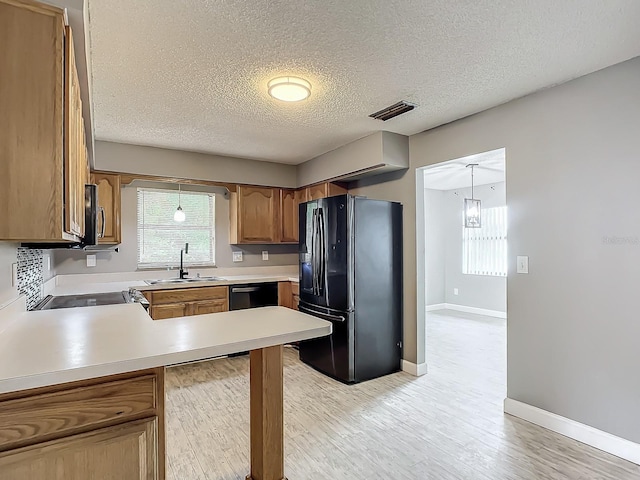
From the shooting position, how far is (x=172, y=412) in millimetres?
2773

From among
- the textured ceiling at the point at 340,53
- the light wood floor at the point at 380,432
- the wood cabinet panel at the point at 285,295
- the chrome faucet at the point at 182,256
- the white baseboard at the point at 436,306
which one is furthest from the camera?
the white baseboard at the point at 436,306

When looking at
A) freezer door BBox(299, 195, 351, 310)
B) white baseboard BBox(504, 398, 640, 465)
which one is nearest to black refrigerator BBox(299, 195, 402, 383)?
freezer door BBox(299, 195, 351, 310)

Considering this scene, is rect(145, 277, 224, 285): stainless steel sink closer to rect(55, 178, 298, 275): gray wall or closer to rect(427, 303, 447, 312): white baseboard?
rect(55, 178, 298, 275): gray wall

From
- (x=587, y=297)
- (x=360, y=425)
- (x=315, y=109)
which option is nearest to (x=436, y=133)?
(x=315, y=109)

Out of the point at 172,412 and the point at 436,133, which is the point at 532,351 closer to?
the point at 436,133

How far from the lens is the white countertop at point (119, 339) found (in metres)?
1.13

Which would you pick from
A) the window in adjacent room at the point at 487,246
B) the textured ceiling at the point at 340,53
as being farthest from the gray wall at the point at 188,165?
the window in adjacent room at the point at 487,246

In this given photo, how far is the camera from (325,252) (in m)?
3.58

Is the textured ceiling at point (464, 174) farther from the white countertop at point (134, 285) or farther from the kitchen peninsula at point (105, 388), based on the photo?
the kitchen peninsula at point (105, 388)

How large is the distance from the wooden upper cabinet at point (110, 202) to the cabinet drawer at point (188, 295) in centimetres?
78

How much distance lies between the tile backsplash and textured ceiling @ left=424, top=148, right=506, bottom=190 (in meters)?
3.85

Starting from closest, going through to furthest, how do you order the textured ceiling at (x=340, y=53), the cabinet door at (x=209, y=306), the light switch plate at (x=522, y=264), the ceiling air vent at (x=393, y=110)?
the textured ceiling at (x=340, y=53) → the light switch plate at (x=522, y=264) → the ceiling air vent at (x=393, y=110) → the cabinet door at (x=209, y=306)

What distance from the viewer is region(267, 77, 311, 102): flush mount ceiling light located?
238cm

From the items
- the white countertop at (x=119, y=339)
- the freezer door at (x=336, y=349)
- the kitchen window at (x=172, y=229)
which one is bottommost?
the freezer door at (x=336, y=349)
